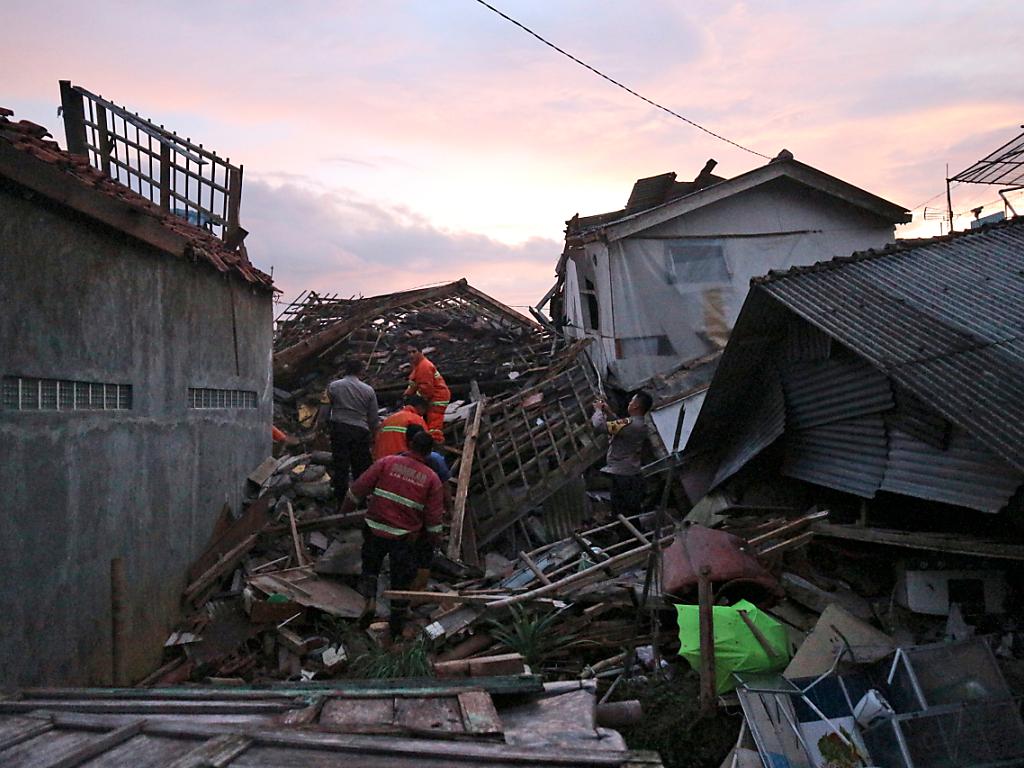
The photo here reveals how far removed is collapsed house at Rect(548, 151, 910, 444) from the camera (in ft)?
45.9

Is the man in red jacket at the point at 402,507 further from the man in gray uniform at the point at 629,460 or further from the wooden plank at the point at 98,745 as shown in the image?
the wooden plank at the point at 98,745

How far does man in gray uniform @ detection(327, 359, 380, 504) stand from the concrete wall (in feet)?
4.48

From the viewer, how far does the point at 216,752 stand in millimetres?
2523

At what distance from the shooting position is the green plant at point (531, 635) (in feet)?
21.9

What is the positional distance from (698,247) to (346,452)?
25.5 ft

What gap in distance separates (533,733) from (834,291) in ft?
18.6

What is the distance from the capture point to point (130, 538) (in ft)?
21.1

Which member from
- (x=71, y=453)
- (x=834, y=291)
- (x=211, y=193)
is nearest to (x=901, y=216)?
(x=834, y=291)

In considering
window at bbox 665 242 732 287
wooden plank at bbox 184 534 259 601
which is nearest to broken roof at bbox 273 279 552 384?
window at bbox 665 242 732 287

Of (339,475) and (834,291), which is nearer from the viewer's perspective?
(834,291)

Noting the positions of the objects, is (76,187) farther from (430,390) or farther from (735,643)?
(735,643)

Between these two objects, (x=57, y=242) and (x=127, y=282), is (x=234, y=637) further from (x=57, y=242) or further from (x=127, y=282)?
(x=57, y=242)

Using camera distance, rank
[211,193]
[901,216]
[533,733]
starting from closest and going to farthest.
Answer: [533,733]
[211,193]
[901,216]

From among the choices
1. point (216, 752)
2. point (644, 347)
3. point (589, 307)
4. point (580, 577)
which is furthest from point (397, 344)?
point (216, 752)
